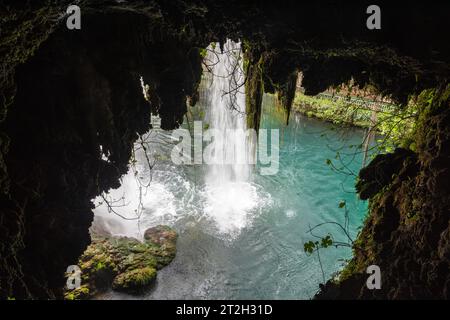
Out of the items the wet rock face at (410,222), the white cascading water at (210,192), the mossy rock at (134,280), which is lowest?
the mossy rock at (134,280)

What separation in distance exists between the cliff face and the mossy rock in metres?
4.17

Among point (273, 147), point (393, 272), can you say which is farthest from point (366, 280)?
point (273, 147)

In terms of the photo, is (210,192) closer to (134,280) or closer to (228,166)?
(228,166)

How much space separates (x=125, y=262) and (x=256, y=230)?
4.54 meters

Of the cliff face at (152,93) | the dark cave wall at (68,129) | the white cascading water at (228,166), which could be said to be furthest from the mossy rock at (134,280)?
the cliff face at (152,93)

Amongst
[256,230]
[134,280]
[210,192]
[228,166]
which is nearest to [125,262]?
[134,280]

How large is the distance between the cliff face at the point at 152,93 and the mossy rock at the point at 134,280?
417 centimetres

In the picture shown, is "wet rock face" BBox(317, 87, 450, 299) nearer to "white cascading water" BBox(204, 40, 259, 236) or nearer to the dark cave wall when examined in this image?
the dark cave wall

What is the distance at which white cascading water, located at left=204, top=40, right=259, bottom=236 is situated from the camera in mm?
10664

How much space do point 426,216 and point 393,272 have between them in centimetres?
81

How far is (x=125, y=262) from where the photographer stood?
26.9 ft

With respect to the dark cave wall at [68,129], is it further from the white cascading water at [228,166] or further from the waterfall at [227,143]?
the waterfall at [227,143]

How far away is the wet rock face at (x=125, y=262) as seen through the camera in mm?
7438
